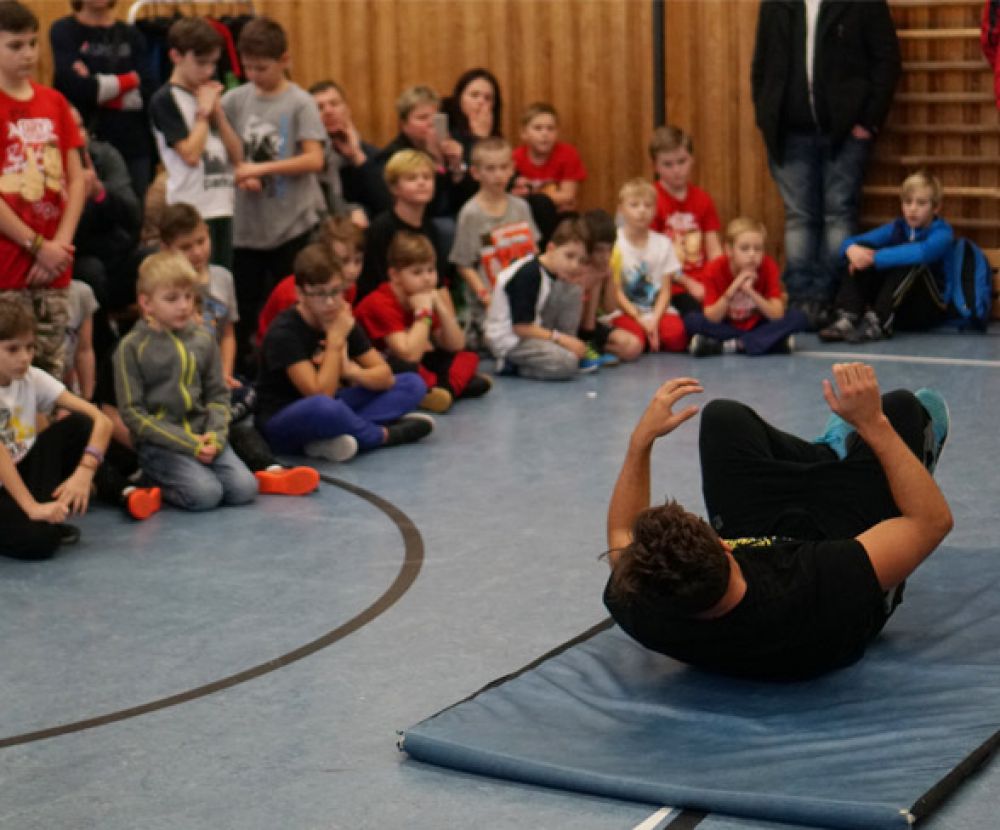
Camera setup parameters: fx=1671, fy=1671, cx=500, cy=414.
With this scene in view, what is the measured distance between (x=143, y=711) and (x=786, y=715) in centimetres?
147

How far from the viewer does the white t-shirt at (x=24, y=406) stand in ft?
17.3

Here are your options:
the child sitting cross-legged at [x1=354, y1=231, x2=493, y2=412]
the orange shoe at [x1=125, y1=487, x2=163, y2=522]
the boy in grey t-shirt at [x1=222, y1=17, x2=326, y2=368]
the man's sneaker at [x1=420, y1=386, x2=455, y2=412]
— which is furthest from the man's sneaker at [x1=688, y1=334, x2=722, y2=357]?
the orange shoe at [x1=125, y1=487, x2=163, y2=522]

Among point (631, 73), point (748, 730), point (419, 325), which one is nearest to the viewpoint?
point (748, 730)

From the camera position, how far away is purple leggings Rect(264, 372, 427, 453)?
6277 mm

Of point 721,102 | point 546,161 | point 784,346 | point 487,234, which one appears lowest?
point 784,346

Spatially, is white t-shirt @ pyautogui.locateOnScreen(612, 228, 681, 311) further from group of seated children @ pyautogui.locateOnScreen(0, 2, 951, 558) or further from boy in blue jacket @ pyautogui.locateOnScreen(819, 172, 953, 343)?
boy in blue jacket @ pyautogui.locateOnScreen(819, 172, 953, 343)

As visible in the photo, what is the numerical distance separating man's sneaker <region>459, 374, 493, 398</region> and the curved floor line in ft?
5.96

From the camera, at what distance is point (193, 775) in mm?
3504

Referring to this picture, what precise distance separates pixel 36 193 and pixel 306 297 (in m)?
1.05

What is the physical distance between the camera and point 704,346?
323 inches

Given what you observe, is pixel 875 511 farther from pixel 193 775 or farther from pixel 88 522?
pixel 88 522

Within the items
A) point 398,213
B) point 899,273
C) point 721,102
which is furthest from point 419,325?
point 721,102

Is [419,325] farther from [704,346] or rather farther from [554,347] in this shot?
[704,346]

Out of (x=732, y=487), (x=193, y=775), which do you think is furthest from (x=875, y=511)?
(x=193, y=775)
